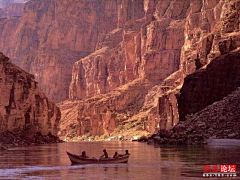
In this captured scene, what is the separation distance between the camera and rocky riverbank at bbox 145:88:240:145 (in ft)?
249

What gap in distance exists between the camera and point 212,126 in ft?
260

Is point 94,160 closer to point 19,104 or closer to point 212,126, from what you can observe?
point 212,126

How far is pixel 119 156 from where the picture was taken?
50.2 metres

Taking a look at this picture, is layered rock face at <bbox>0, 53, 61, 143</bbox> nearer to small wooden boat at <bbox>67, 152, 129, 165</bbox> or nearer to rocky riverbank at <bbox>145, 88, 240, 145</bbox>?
rocky riverbank at <bbox>145, 88, 240, 145</bbox>

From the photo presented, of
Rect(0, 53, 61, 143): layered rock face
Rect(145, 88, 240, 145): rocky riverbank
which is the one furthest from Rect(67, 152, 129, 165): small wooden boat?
Rect(0, 53, 61, 143): layered rock face

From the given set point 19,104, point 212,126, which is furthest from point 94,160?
point 19,104

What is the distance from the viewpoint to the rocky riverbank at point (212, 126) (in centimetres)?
7588

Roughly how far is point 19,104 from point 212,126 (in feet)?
186

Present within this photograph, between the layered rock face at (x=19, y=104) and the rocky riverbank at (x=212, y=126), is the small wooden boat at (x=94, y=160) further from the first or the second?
the layered rock face at (x=19, y=104)

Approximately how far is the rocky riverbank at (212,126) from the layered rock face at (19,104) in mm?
42289

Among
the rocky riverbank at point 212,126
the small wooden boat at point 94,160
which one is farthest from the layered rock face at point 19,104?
the small wooden boat at point 94,160

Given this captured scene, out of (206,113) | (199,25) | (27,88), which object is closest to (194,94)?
(206,113)

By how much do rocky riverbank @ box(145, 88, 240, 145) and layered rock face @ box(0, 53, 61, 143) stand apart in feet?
139

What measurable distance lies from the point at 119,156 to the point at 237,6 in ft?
217
